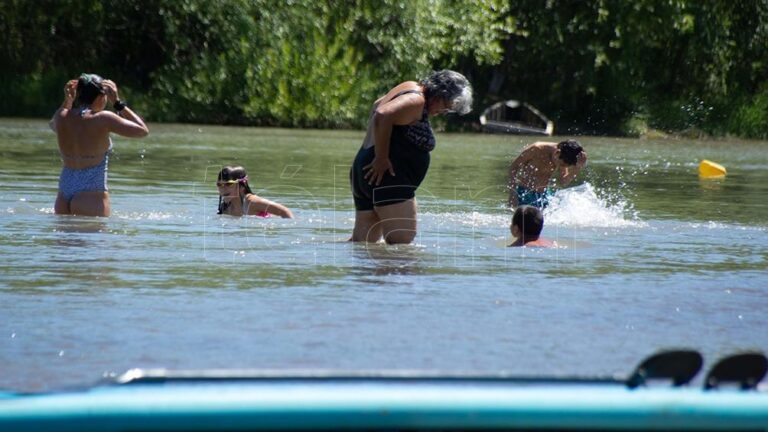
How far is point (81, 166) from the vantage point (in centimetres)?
1132

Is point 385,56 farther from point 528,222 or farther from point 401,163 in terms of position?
point 401,163

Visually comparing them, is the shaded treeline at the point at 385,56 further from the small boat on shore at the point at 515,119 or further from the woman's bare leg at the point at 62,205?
the woman's bare leg at the point at 62,205

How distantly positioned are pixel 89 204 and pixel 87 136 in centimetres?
57

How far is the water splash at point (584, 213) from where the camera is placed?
12.8 meters

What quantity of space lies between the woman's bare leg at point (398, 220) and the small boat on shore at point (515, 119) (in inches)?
1116

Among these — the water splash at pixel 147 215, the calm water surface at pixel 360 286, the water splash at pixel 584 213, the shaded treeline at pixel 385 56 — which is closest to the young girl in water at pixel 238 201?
the calm water surface at pixel 360 286

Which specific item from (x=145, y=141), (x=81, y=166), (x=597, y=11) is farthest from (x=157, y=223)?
(x=597, y=11)

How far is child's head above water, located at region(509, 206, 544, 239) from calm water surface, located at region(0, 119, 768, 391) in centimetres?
22

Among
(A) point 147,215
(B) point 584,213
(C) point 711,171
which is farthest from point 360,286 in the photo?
(C) point 711,171

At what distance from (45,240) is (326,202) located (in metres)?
4.96

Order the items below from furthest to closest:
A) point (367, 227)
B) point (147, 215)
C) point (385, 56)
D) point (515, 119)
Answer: point (515, 119) < point (385, 56) < point (147, 215) < point (367, 227)

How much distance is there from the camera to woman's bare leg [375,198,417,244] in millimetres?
9508

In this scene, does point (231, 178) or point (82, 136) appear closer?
point (82, 136)

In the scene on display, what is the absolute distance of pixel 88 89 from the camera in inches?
437
